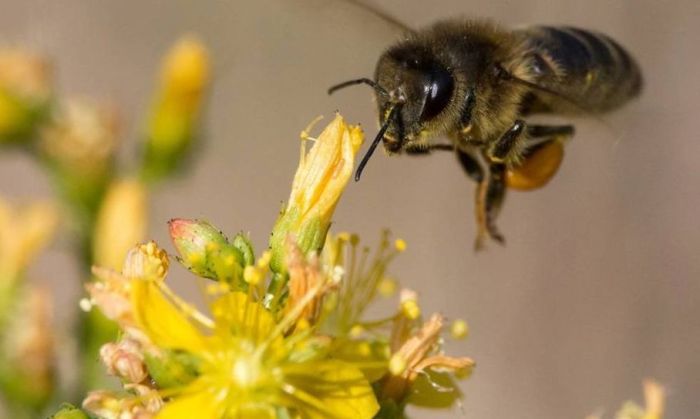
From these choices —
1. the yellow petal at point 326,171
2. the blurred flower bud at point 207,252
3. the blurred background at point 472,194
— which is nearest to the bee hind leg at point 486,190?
the yellow petal at point 326,171

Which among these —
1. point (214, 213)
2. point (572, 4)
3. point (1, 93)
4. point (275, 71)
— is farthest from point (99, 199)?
point (572, 4)

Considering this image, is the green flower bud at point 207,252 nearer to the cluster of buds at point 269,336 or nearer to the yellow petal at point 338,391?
the cluster of buds at point 269,336

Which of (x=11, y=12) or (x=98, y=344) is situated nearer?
(x=98, y=344)

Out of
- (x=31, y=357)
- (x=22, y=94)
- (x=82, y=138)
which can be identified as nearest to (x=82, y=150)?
(x=82, y=138)

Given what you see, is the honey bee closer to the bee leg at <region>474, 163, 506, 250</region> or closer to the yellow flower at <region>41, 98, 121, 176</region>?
the bee leg at <region>474, 163, 506, 250</region>

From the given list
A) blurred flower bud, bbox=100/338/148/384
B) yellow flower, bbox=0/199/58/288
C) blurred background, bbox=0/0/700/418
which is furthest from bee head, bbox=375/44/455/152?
blurred background, bbox=0/0/700/418

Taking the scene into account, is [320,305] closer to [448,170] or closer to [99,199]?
[99,199]

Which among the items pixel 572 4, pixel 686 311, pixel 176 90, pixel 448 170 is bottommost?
pixel 686 311
